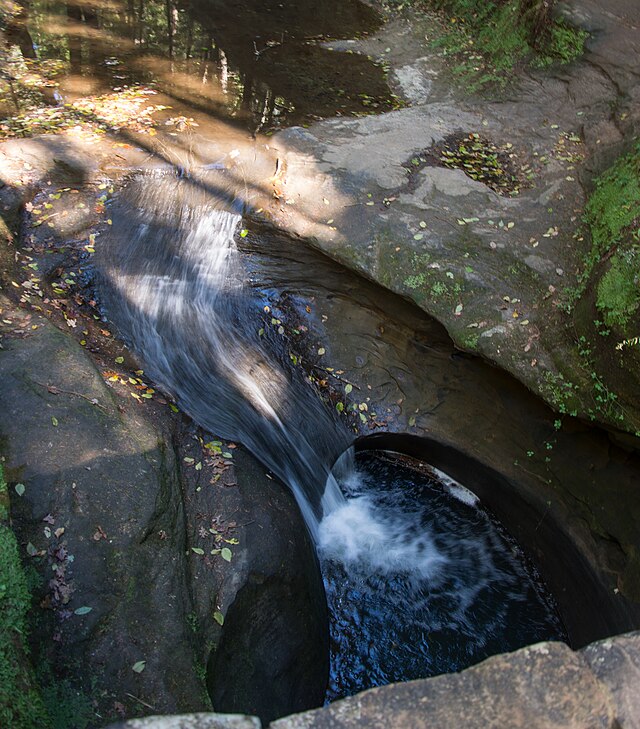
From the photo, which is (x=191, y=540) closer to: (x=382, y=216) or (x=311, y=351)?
(x=311, y=351)

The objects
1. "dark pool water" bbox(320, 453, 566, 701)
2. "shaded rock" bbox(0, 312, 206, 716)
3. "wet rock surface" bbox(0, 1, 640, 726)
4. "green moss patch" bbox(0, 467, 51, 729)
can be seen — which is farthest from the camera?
"dark pool water" bbox(320, 453, 566, 701)

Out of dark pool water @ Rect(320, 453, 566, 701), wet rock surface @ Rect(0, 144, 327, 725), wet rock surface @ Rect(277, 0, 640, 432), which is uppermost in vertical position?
wet rock surface @ Rect(277, 0, 640, 432)

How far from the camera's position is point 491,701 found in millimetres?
2535

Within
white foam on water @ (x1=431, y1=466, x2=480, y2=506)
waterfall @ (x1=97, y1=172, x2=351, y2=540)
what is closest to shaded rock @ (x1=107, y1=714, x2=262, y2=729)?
waterfall @ (x1=97, y1=172, x2=351, y2=540)

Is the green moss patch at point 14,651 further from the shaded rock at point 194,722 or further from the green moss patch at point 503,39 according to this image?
the green moss patch at point 503,39

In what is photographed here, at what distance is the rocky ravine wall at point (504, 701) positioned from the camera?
96.7 inches

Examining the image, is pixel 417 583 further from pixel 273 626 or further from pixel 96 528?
pixel 96 528

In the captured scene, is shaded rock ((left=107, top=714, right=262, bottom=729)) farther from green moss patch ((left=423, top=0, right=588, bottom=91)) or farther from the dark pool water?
green moss patch ((left=423, top=0, right=588, bottom=91))

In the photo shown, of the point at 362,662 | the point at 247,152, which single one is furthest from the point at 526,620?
the point at 247,152

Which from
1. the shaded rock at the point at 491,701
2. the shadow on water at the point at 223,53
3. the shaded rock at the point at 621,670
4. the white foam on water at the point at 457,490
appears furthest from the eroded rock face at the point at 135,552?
the shadow on water at the point at 223,53

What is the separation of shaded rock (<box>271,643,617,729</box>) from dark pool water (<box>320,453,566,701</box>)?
2.86 meters

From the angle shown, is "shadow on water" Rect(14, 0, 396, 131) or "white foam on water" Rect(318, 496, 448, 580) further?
"shadow on water" Rect(14, 0, 396, 131)

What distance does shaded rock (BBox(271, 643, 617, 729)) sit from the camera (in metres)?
2.47

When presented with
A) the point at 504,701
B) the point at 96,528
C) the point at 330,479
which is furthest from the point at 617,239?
the point at 96,528
